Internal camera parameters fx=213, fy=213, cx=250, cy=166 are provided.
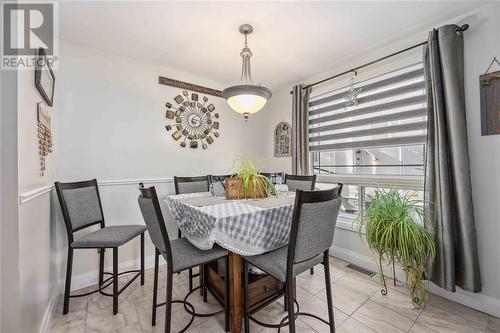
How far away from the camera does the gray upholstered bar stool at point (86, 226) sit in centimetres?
165

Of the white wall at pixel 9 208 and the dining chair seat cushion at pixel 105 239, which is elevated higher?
the white wall at pixel 9 208

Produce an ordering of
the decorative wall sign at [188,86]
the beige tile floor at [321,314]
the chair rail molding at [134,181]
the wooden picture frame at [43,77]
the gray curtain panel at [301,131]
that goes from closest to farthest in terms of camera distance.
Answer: the wooden picture frame at [43,77]
the beige tile floor at [321,314]
the chair rail molding at [134,181]
the decorative wall sign at [188,86]
the gray curtain panel at [301,131]

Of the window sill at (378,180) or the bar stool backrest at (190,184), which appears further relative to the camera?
the bar stool backrest at (190,184)

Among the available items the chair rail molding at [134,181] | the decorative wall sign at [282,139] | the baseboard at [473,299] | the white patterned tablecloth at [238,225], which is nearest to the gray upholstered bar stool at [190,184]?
the chair rail molding at [134,181]

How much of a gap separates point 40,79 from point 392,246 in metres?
2.81

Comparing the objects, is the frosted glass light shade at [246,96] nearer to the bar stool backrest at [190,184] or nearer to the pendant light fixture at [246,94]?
the pendant light fixture at [246,94]

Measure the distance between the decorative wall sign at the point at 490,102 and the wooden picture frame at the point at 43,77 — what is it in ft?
10.4

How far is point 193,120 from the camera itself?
9.51ft

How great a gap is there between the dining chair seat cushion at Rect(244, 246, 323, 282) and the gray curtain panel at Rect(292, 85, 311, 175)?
169 centimetres

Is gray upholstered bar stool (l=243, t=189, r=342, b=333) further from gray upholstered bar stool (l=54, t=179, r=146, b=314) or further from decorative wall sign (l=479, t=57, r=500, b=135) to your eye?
decorative wall sign (l=479, t=57, r=500, b=135)

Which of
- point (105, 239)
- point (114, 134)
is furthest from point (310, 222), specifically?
point (114, 134)

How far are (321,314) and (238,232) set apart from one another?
1.02 meters

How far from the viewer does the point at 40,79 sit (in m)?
1.39

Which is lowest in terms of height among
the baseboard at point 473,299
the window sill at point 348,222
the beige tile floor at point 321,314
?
the beige tile floor at point 321,314
